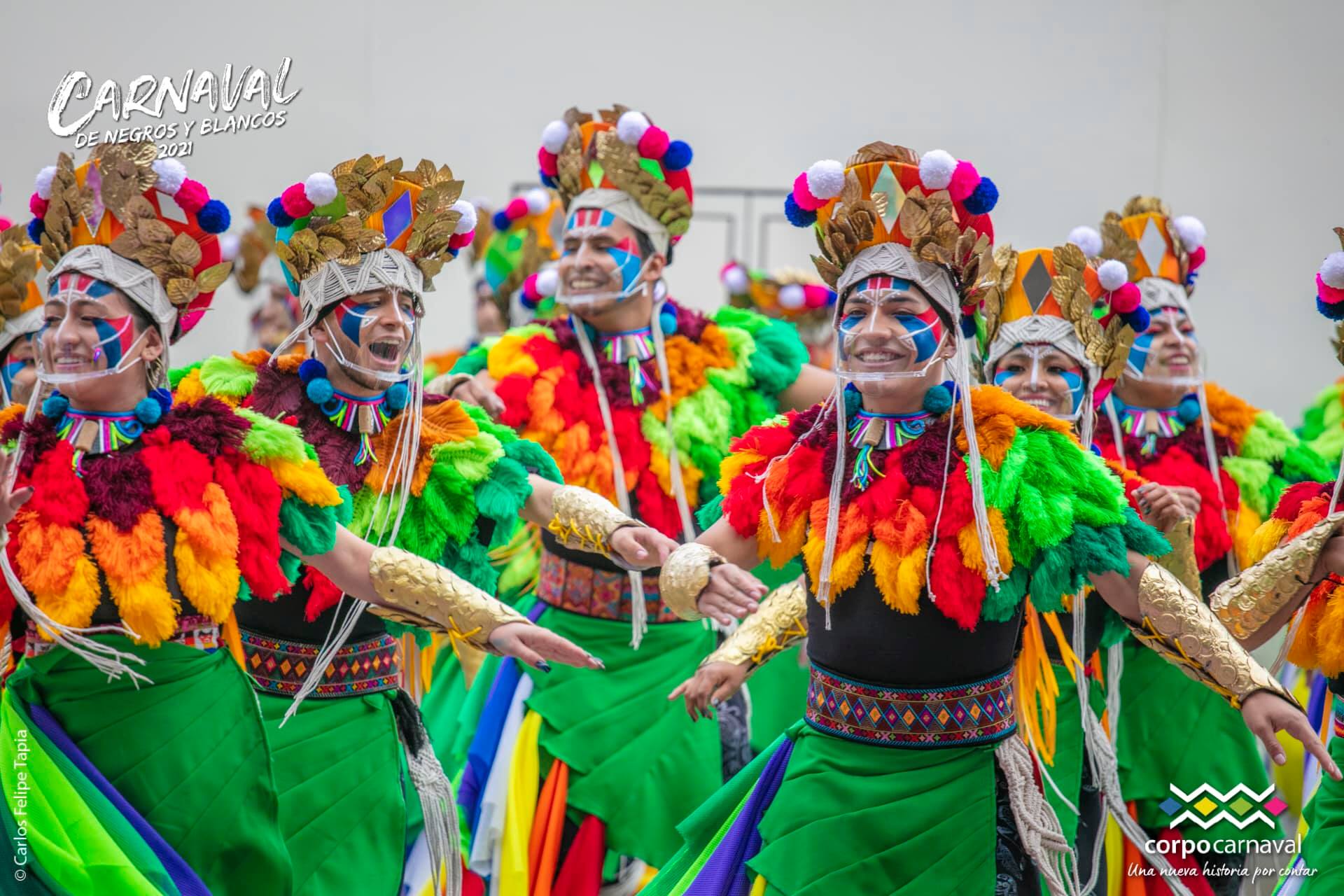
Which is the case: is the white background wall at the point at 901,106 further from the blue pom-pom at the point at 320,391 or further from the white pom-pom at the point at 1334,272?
the white pom-pom at the point at 1334,272

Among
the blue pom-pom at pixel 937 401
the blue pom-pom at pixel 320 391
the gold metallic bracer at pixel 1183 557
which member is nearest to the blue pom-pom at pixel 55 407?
the blue pom-pom at pixel 320 391

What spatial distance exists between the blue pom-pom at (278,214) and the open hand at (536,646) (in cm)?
124

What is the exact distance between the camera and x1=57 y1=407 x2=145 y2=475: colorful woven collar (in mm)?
3244

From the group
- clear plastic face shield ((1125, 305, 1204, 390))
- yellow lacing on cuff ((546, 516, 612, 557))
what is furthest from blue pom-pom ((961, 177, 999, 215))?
clear plastic face shield ((1125, 305, 1204, 390))

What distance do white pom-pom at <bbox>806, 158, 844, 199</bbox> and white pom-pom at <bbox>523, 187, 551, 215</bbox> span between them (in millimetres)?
3786

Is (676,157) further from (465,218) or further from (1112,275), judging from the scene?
(1112,275)

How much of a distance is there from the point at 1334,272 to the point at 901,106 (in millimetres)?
5442

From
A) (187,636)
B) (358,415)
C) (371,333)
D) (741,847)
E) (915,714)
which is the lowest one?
(741,847)

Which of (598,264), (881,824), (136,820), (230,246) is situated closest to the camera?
(136,820)

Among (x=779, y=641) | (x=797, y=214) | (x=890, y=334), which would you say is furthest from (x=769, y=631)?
(x=797, y=214)

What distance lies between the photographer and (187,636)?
10.6 feet

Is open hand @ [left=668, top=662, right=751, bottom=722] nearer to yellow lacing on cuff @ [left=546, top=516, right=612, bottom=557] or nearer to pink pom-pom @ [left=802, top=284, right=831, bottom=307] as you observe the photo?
yellow lacing on cuff @ [left=546, top=516, right=612, bottom=557]

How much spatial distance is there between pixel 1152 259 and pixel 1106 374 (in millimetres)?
1092

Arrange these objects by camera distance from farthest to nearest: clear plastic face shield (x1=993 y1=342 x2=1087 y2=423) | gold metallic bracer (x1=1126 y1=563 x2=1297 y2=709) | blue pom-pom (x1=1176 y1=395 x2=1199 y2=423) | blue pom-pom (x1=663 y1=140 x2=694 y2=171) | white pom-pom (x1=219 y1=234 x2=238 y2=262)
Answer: white pom-pom (x1=219 y1=234 x2=238 y2=262) < blue pom-pom (x1=663 y1=140 x2=694 y2=171) < blue pom-pom (x1=1176 y1=395 x2=1199 y2=423) < clear plastic face shield (x1=993 y1=342 x2=1087 y2=423) < gold metallic bracer (x1=1126 y1=563 x2=1297 y2=709)
